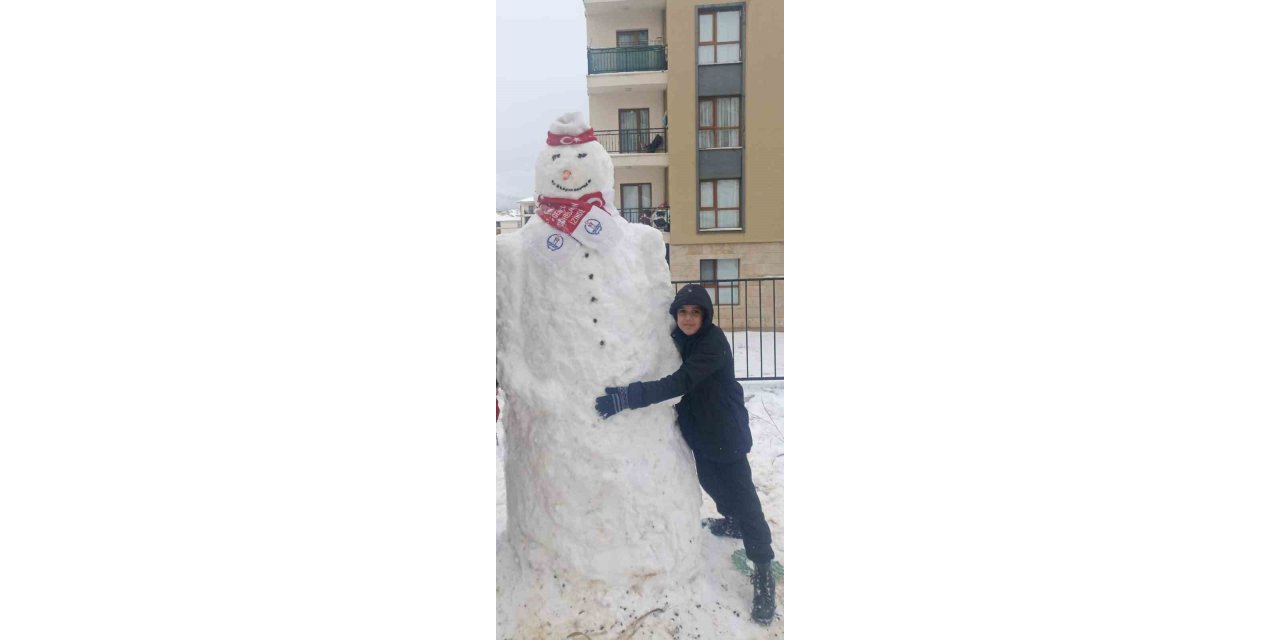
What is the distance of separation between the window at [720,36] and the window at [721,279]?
1.93ft

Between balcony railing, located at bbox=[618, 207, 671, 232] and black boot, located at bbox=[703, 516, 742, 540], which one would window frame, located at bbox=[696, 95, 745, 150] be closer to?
balcony railing, located at bbox=[618, 207, 671, 232]

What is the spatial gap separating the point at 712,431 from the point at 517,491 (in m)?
0.62

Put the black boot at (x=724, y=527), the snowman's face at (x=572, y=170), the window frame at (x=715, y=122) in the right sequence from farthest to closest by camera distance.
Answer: the black boot at (x=724, y=527), the window frame at (x=715, y=122), the snowman's face at (x=572, y=170)

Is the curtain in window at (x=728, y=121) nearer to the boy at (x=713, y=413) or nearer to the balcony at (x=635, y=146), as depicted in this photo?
the balcony at (x=635, y=146)

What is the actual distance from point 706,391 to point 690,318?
22 cm

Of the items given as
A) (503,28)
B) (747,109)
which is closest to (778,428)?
(747,109)

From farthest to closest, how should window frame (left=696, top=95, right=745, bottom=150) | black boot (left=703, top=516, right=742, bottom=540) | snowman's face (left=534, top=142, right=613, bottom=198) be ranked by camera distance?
1. black boot (left=703, top=516, right=742, bottom=540)
2. window frame (left=696, top=95, right=745, bottom=150)
3. snowman's face (left=534, top=142, right=613, bottom=198)

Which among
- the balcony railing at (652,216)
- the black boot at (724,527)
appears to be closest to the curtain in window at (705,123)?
the balcony railing at (652,216)

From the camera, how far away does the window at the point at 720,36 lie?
2059 mm

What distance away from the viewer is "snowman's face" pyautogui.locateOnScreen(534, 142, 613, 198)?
1.98m

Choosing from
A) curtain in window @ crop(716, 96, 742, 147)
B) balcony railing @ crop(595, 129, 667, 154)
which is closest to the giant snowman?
balcony railing @ crop(595, 129, 667, 154)

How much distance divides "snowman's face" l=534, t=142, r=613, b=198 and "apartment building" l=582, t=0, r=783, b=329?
122 millimetres

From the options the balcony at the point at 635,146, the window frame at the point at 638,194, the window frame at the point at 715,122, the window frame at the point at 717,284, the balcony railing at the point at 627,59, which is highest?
the balcony railing at the point at 627,59

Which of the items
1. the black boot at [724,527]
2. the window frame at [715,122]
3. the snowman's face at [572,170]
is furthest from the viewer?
the black boot at [724,527]
